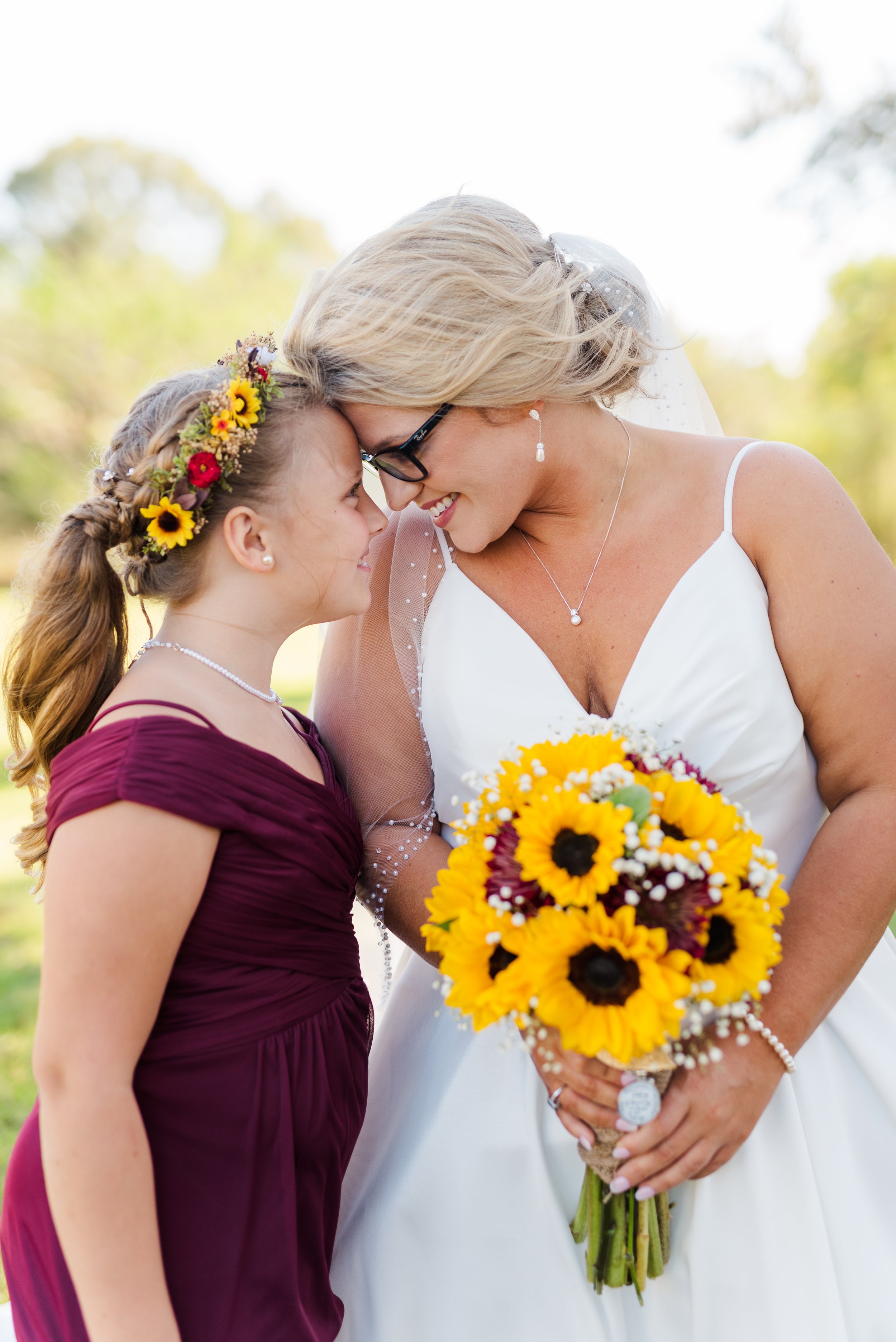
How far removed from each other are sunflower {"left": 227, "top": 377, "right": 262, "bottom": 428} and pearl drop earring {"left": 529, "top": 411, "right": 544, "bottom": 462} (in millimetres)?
742

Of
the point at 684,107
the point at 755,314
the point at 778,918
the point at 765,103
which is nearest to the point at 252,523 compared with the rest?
the point at 778,918

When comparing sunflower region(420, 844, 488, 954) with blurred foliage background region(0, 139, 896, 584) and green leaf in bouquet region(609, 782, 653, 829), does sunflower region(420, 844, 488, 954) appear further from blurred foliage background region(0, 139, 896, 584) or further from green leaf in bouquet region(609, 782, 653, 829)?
blurred foliage background region(0, 139, 896, 584)

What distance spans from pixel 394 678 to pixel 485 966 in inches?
43.8

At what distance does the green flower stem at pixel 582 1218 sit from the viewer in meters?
2.02

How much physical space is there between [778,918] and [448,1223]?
1.08 m

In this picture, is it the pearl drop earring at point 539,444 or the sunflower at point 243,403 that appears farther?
the pearl drop earring at point 539,444

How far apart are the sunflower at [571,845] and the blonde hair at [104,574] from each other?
978mm

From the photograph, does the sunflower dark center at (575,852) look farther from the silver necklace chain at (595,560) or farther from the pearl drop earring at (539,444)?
the pearl drop earring at (539,444)

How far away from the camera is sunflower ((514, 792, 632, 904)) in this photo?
1.59m

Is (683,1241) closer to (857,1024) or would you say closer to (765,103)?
(857,1024)

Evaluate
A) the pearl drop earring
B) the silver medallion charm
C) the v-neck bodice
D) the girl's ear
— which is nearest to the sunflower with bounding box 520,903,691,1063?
the silver medallion charm

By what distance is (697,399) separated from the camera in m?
3.19

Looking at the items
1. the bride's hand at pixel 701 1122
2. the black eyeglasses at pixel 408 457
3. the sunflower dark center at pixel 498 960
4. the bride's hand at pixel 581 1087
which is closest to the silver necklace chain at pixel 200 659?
the black eyeglasses at pixel 408 457

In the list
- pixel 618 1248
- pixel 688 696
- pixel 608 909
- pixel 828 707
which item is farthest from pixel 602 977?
pixel 828 707
